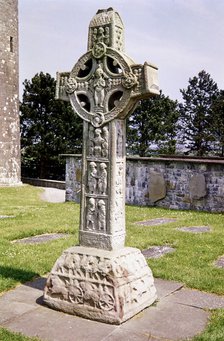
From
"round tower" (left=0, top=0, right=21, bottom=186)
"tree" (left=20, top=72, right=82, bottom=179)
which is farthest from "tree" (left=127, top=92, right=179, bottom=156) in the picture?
"round tower" (left=0, top=0, right=21, bottom=186)

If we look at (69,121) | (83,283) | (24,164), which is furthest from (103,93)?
(24,164)

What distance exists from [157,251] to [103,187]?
3.13 m

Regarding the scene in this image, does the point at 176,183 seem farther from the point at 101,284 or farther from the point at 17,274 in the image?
the point at 101,284

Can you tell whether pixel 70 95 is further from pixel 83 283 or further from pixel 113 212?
pixel 83 283

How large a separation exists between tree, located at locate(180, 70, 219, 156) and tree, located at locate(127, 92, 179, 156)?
617 centimetres

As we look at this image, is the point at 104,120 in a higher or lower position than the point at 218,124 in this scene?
lower

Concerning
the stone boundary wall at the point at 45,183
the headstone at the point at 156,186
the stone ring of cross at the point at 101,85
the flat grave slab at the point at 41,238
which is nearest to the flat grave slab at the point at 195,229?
the flat grave slab at the point at 41,238

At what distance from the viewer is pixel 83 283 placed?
474cm

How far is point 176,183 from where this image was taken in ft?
44.2

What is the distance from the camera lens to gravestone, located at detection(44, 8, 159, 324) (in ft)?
15.1

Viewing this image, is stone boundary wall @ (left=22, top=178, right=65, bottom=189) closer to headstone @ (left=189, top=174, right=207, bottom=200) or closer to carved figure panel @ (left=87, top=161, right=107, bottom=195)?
headstone @ (left=189, top=174, right=207, bottom=200)

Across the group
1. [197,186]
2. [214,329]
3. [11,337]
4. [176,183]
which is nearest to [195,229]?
[197,186]

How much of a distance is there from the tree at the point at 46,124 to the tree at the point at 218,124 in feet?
45.6

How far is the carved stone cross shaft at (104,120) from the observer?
474 cm
